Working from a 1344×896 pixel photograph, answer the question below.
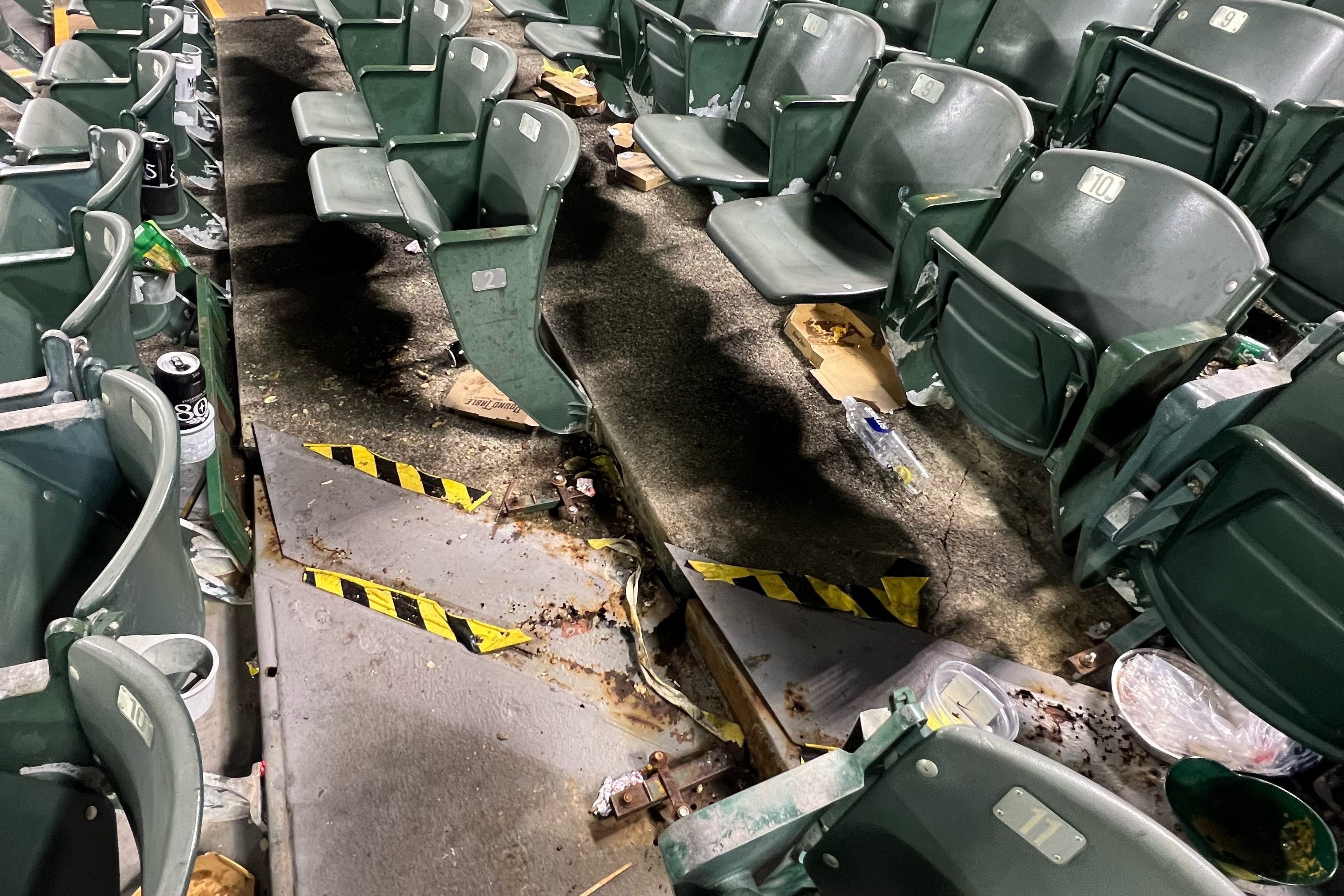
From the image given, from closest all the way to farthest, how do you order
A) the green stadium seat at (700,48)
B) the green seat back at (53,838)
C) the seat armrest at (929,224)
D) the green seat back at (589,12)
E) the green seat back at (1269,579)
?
1. the green seat back at (53,838)
2. the green seat back at (1269,579)
3. the seat armrest at (929,224)
4. the green stadium seat at (700,48)
5. the green seat back at (589,12)

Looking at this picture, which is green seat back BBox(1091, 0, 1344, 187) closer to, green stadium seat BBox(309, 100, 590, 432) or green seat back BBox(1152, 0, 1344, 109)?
green seat back BBox(1152, 0, 1344, 109)

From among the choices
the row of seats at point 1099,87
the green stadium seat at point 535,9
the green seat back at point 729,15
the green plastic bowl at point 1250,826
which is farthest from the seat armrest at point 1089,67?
the green stadium seat at point 535,9

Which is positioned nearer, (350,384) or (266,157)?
(350,384)

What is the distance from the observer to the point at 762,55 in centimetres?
258

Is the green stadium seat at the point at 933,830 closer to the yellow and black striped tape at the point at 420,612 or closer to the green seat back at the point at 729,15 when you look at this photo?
the yellow and black striped tape at the point at 420,612

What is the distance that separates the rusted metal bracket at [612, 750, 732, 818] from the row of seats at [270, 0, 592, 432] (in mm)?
1053

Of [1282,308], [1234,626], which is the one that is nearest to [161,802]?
[1234,626]

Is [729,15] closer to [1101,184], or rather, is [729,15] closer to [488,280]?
[488,280]

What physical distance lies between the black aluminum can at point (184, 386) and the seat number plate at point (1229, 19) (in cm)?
323

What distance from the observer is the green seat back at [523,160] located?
192 cm

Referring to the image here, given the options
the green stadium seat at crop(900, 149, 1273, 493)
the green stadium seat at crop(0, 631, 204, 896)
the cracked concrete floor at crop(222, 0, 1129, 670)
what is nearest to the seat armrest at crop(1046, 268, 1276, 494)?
the green stadium seat at crop(900, 149, 1273, 493)

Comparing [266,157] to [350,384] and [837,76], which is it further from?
[837,76]

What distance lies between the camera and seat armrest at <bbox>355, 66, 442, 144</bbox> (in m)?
2.59

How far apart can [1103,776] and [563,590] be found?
1273 mm
